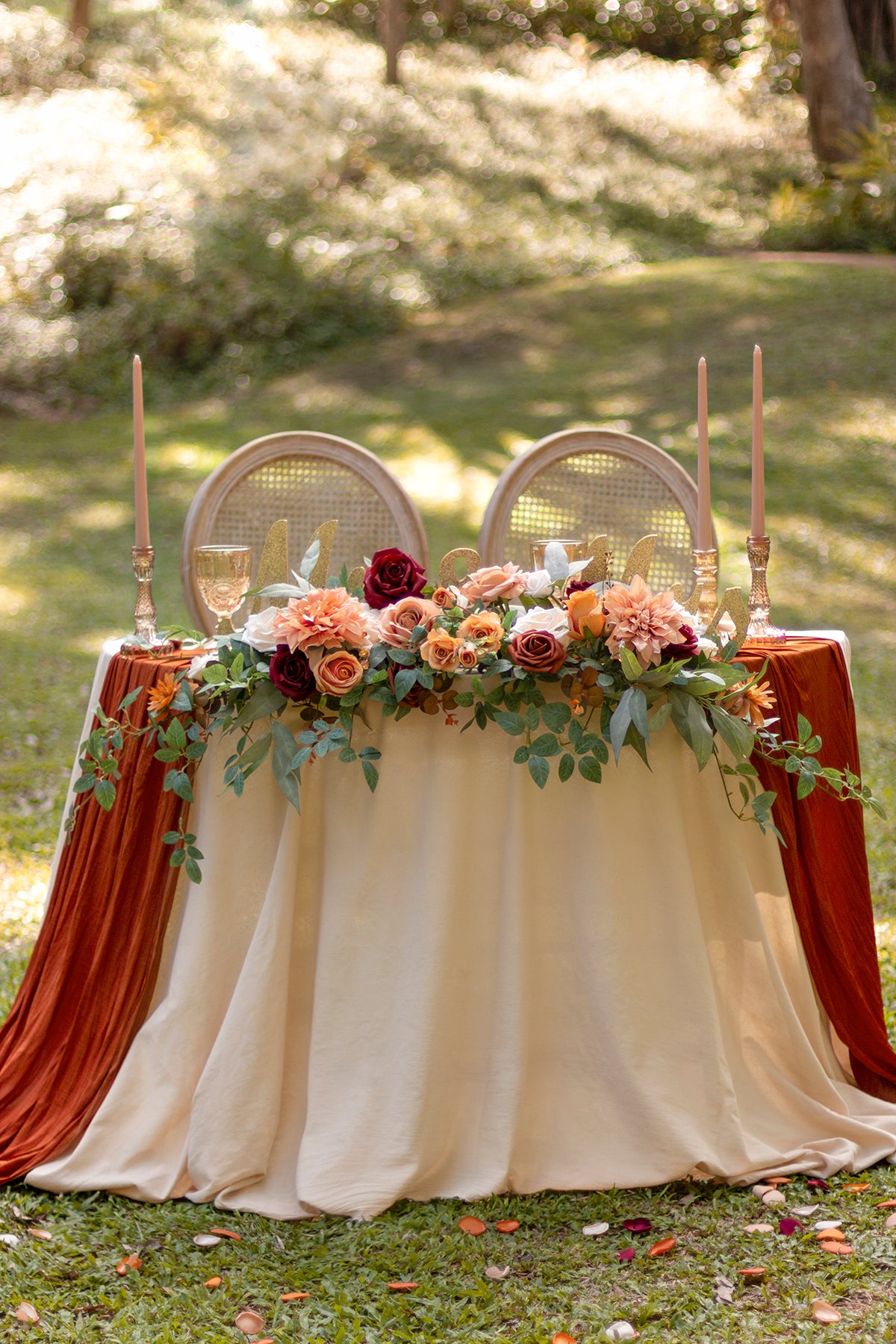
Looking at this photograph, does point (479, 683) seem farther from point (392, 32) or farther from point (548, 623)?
point (392, 32)

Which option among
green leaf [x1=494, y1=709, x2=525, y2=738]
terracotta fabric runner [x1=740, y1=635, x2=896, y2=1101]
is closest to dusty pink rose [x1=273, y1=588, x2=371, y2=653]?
green leaf [x1=494, y1=709, x2=525, y2=738]

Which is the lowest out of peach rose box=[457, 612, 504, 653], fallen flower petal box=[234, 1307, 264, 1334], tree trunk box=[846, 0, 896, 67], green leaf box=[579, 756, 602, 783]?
fallen flower petal box=[234, 1307, 264, 1334]

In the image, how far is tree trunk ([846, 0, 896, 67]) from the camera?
13367 mm

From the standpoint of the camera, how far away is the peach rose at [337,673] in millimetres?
2150

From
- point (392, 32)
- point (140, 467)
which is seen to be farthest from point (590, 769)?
point (392, 32)

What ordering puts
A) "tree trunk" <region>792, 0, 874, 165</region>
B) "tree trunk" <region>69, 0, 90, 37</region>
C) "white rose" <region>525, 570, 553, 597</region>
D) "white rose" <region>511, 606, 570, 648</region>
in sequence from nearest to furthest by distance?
"white rose" <region>511, 606, 570, 648</region> → "white rose" <region>525, 570, 553, 597</region> → "tree trunk" <region>792, 0, 874, 165</region> → "tree trunk" <region>69, 0, 90, 37</region>

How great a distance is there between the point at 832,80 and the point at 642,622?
12.4 metres

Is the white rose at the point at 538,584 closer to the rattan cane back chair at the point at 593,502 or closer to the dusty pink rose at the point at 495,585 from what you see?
the dusty pink rose at the point at 495,585

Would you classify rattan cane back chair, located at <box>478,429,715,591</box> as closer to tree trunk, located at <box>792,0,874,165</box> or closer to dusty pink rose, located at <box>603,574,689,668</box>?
dusty pink rose, located at <box>603,574,689,668</box>

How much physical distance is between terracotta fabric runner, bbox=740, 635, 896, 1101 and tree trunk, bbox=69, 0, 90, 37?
14487mm

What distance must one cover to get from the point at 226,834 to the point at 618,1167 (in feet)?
3.00

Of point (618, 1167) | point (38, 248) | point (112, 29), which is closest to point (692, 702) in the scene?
point (618, 1167)

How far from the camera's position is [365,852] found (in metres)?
2.31

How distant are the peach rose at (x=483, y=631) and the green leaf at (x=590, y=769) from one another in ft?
0.77
